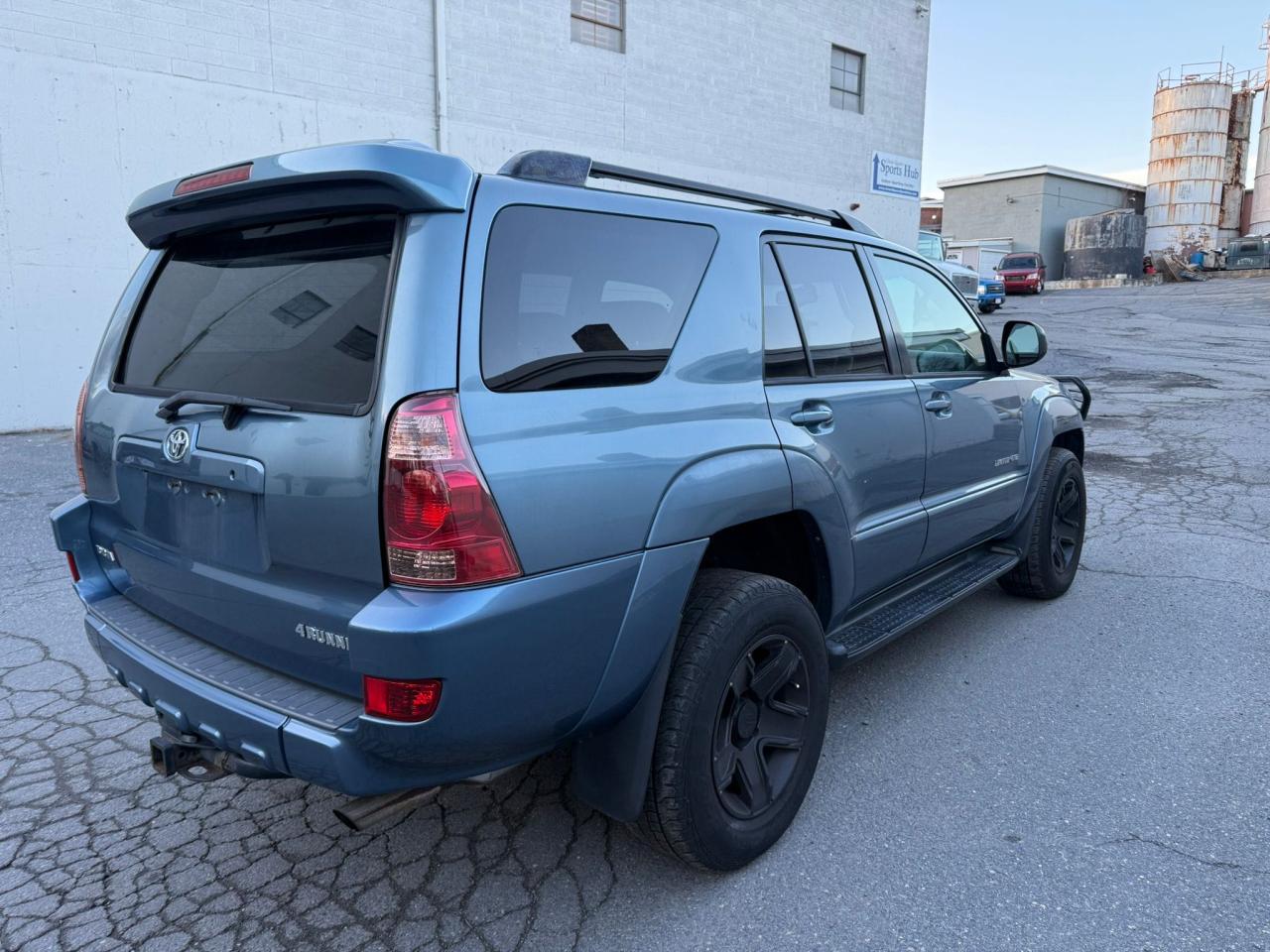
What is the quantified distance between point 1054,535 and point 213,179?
13.6ft

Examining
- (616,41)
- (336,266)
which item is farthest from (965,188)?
(336,266)

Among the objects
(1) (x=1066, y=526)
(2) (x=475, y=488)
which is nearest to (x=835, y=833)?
(2) (x=475, y=488)

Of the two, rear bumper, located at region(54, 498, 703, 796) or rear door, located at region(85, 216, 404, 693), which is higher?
rear door, located at region(85, 216, 404, 693)

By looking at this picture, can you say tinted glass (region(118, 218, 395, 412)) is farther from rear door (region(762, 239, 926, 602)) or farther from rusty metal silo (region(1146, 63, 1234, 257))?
rusty metal silo (region(1146, 63, 1234, 257))

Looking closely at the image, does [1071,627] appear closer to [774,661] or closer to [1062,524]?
[1062,524]

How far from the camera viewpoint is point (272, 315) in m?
2.21

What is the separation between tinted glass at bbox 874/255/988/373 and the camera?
11.5ft

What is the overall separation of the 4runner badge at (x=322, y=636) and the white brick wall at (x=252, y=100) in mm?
8978

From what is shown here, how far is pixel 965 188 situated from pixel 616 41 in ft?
143

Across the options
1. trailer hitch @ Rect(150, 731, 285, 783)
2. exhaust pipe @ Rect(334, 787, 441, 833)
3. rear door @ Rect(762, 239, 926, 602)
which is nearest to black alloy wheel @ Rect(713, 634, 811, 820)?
rear door @ Rect(762, 239, 926, 602)

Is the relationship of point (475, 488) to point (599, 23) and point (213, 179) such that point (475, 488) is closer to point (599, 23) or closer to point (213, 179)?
point (213, 179)

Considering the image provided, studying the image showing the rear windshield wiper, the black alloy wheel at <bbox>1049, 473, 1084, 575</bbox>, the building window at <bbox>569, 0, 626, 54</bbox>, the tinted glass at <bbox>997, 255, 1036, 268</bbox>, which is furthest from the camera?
the tinted glass at <bbox>997, 255, 1036, 268</bbox>

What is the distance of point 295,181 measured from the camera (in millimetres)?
2012

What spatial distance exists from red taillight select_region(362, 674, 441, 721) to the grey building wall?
5155 cm
